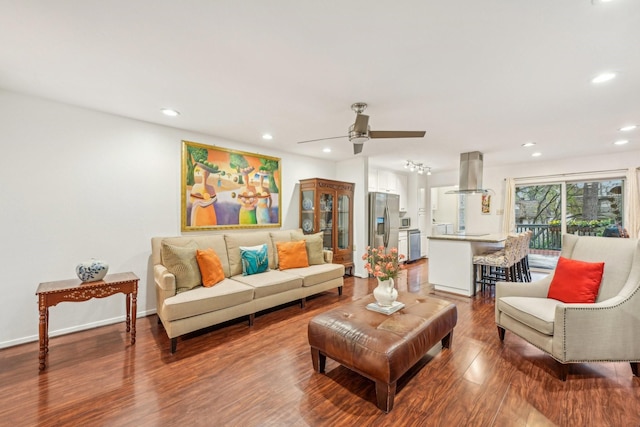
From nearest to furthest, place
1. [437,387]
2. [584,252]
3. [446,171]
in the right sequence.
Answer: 1. [437,387]
2. [584,252]
3. [446,171]

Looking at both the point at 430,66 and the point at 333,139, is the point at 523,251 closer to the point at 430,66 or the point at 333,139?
the point at 333,139

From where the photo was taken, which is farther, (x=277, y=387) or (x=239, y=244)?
(x=239, y=244)

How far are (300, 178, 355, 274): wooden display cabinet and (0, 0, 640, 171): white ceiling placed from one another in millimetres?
1593

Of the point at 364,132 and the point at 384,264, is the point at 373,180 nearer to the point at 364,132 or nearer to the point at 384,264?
the point at 364,132

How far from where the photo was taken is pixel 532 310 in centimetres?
230

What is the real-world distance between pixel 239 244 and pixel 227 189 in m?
0.86

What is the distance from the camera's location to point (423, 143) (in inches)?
170

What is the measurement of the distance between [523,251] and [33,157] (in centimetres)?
655

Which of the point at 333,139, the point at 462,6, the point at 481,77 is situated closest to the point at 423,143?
the point at 333,139

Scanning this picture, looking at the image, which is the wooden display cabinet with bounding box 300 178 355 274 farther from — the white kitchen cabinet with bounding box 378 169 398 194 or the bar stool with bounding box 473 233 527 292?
the bar stool with bounding box 473 233 527 292

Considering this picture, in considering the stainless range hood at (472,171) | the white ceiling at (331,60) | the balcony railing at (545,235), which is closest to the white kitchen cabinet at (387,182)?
the stainless range hood at (472,171)

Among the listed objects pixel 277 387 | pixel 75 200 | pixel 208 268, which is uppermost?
pixel 75 200

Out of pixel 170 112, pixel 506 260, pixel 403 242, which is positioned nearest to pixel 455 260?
pixel 506 260

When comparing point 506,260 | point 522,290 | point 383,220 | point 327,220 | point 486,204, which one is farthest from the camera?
point 486,204
